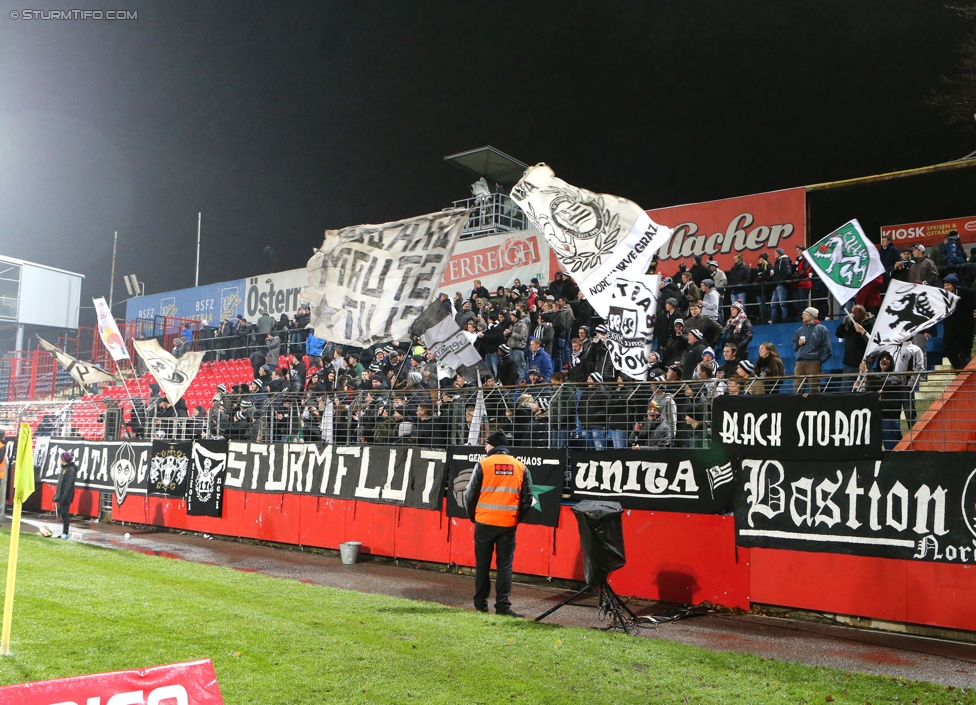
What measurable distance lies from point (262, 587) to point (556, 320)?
8.93 meters

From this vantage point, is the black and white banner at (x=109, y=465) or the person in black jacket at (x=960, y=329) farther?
the black and white banner at (x=109, y=465)

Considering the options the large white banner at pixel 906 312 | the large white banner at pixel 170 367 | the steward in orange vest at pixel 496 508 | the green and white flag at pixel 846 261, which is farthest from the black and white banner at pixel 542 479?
the large white banner at pixel 170 367

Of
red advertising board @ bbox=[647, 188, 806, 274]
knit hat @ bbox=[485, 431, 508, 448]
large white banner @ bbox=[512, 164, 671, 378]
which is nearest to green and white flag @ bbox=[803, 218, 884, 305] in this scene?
large white banner @ bbox=[512, 164, 671, 378]

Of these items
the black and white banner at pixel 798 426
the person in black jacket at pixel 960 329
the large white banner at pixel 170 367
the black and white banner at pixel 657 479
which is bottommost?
the black and white banner at pixel 657 479

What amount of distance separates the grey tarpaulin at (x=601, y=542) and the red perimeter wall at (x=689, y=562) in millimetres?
1952

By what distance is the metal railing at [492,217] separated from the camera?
28484 millimetres

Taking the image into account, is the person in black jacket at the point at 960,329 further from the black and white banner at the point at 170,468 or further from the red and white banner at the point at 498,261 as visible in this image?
the black and white banner at the point at 170,468

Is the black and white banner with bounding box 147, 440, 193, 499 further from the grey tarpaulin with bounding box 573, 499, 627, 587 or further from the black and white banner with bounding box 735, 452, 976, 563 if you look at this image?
the black and white banner with bounding box 735, 452, 976, 563

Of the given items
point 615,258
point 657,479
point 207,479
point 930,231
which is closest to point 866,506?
point 657,479

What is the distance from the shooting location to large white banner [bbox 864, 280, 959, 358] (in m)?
11.0

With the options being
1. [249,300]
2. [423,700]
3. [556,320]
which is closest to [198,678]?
[423,700]

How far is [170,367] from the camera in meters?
17.1

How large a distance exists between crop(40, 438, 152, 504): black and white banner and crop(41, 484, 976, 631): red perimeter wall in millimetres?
5454

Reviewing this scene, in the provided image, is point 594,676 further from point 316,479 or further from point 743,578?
point 316,479
